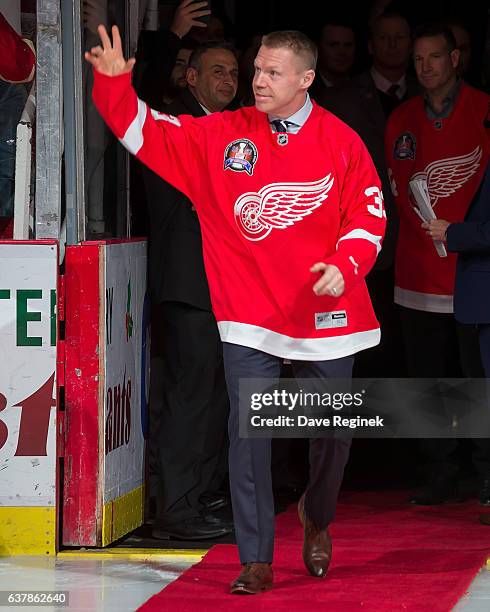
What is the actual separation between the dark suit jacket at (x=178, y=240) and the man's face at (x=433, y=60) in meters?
1.06

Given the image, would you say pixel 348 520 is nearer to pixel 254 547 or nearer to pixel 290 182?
pixel 254 547

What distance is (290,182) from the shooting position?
522 centimetres

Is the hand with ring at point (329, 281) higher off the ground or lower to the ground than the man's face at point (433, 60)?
lower

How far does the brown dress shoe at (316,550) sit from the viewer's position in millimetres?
5434

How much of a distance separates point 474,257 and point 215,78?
1.26 meters

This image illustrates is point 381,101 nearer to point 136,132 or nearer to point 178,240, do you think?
point 178,240

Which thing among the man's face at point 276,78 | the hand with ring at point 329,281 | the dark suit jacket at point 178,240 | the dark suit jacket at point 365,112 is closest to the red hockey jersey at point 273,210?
the man's face at point 276,78

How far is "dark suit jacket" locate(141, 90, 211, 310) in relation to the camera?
20.1ft

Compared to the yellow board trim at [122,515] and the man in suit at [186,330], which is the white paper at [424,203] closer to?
the man in suit at [186,330]

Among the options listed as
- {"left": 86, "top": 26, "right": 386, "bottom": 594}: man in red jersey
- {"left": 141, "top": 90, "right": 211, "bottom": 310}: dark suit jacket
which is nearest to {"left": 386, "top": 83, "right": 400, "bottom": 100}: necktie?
{"left": 141, "top": 90, "right": 211, "bottom": 310}: dark suit jacket

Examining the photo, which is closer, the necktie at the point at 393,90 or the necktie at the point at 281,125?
the necktie at the point at 281,125

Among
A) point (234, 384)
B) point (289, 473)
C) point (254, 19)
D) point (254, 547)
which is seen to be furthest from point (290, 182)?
point (254, 19)

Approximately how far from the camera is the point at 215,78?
6195 mm

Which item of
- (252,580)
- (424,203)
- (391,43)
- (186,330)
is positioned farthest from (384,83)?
(252,580)
